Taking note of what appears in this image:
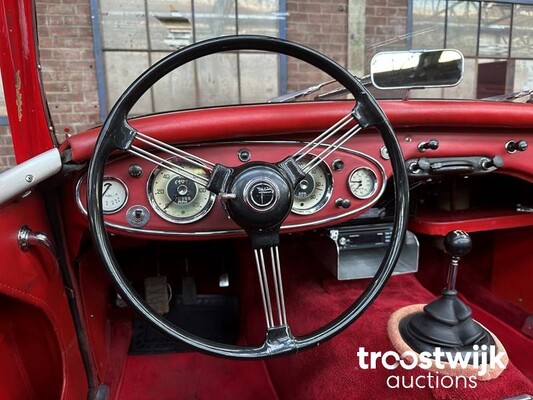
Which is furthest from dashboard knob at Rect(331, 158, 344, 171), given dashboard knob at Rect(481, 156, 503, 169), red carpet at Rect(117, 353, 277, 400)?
red carpet at Rect(117, 353, 277, 400)

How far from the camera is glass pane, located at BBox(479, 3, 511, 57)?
3352 millimetres

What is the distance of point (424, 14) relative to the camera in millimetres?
2908

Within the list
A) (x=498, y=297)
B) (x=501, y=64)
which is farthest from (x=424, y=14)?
(x=498, y=297)

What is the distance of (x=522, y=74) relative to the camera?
252cm

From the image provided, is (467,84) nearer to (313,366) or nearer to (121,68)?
(313,366)

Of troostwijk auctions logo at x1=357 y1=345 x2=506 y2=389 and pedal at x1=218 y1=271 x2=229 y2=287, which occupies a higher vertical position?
troostwijk auctions logo at x1=357 y1=345 x2=506 y2=389

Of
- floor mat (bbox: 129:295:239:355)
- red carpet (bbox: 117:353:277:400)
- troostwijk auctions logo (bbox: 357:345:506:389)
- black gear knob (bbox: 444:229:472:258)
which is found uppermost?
black gear knob (bbox: 444:229:472:258)

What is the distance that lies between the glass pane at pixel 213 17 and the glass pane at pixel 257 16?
0.07 metres

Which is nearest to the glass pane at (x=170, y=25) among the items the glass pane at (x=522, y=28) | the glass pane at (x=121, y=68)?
the glass pane at (x=121, y=68)

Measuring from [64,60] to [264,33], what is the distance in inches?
59.1

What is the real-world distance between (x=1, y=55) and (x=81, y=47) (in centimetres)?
182

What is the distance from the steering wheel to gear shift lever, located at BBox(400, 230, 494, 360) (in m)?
0.18

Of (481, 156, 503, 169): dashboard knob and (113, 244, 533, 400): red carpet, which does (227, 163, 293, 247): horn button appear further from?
(481, 156, 503, 169): dashboard knob

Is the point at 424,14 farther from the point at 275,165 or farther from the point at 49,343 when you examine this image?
the point at 49,343
